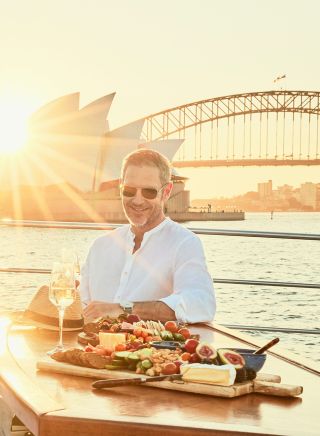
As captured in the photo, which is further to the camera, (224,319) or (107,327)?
(224,319)

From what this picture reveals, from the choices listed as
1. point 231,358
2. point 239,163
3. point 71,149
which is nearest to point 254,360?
point 231,358

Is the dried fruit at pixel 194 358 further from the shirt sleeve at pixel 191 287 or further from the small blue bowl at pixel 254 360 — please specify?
the shirt sleeve at pixel 191 287

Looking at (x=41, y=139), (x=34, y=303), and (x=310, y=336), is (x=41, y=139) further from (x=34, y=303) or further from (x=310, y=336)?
(x=34, y=303)

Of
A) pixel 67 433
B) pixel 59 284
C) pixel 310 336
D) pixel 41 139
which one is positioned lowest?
pixel 310 336

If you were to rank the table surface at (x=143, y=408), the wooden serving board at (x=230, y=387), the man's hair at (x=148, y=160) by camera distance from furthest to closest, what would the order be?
the man's hair at (x=148, y=160) < the wooden serving board at (x=230, y=387) < the table surface at (x=143, y=408)

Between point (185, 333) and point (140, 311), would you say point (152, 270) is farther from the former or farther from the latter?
point (185, 333)

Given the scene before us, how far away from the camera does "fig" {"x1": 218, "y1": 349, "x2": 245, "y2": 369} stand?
150 centimetres

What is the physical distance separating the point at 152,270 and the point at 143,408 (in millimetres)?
1362

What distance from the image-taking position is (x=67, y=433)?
48.3 inches

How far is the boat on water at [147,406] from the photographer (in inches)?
47.8

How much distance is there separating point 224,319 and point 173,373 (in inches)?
585

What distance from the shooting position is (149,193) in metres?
2.65

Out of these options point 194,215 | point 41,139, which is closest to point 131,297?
point 41,139

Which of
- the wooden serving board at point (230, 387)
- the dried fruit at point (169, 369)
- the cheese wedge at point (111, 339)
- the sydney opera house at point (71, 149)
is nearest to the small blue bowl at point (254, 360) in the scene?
the wooden serving board at point (230, 387)
